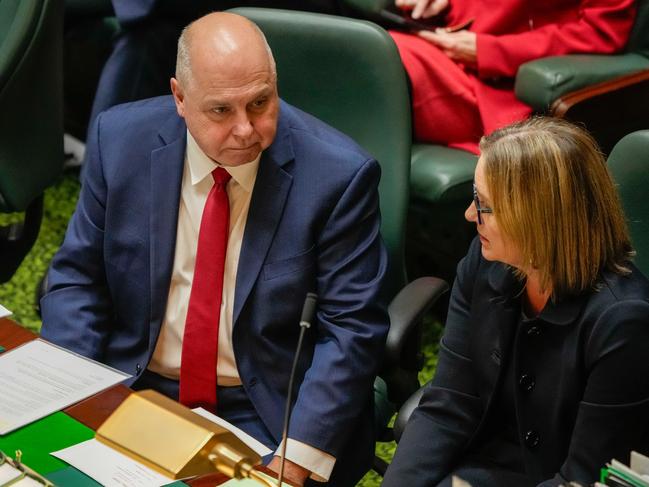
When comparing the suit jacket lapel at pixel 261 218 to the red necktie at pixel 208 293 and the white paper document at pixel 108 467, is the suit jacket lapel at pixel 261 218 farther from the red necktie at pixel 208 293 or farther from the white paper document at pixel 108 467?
the white paper document at pixel 108 467

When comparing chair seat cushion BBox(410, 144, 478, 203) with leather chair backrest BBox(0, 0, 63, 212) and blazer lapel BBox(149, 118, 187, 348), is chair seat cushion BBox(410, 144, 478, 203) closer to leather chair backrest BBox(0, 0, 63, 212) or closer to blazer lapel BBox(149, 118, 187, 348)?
blazer lapel BBox(149, 118, 187, 348)

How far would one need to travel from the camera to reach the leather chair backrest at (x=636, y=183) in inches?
74.3

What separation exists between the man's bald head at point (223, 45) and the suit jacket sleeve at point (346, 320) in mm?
309

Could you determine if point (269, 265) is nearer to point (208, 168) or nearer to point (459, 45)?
point (208, 168)

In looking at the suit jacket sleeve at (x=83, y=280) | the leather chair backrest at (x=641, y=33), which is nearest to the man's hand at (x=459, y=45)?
the leather chair backrest at (x=641, y=33)

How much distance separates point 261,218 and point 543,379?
2.00 ft

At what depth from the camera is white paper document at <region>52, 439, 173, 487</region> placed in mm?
1553

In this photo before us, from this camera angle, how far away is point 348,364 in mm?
1976

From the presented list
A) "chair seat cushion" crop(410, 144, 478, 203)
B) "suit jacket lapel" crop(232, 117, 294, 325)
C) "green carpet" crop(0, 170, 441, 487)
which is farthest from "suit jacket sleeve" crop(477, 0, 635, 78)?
"suit jacket lapel" crop(232, 117, 294, 325)

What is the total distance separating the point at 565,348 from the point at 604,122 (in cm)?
124

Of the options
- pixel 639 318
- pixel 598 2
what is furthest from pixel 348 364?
pixel 598 2

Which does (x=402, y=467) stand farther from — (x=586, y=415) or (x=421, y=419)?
(x=586, y=415)

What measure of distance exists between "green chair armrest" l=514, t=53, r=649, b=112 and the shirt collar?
106 centimetres

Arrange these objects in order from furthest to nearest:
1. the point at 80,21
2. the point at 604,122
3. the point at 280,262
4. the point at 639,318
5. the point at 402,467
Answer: the point at 80,21
the point at 604,122
the point at 280,262
the point at 402,467
the point at 639,318
